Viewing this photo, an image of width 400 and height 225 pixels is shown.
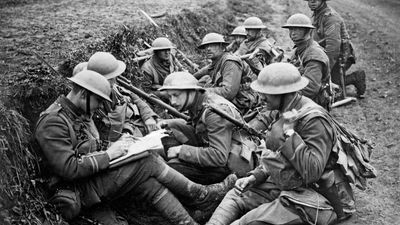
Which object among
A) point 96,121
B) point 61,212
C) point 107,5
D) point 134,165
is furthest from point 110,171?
point 107,5

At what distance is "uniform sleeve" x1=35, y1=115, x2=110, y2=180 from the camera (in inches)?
178

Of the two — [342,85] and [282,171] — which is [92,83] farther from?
[342,85]

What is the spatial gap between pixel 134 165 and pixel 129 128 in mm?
1494

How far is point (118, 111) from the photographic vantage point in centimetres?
614

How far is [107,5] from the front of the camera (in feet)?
39.9

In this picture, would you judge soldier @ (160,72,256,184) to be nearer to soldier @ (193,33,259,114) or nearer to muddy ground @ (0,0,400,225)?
muddy ground @ (0,0,400,225)

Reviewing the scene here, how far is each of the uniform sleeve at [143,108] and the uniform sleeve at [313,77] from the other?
2498 millimetres

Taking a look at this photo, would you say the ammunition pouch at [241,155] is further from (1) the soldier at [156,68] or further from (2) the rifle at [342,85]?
(2) the rifle at [342,85]

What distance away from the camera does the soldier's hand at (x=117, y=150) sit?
16.0 feet

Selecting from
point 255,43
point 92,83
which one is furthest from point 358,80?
point 92,83

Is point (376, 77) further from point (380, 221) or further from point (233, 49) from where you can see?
point (380, 221)

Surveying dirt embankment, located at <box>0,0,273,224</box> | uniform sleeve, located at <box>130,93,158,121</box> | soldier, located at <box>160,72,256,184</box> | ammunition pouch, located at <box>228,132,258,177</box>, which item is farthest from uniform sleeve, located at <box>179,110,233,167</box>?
uniform sleeve, located at <box>130,93,158,121</box>

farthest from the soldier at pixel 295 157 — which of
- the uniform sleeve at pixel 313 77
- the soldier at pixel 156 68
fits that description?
the soldier at pixel 156 68

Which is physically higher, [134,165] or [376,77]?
[134,165]
